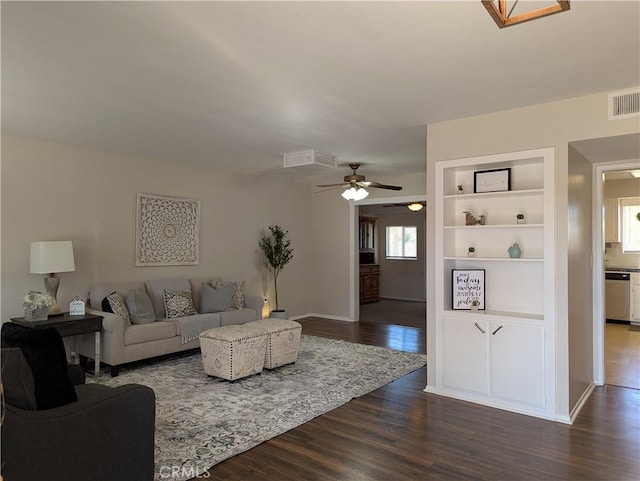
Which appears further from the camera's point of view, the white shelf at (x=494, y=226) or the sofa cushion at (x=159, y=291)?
the sofa cushion at (x=159, y=291)

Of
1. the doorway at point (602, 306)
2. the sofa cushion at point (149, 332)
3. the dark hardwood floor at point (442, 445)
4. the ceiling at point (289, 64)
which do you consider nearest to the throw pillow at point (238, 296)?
the sofa cushion at point (149, 332)

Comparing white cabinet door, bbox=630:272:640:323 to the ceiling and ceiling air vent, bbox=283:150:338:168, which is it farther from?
ceiling air vent, bbox=283:150:338:168

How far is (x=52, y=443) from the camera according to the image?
1.93m

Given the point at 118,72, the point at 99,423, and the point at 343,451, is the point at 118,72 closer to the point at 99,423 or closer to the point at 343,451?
the point at 99,423

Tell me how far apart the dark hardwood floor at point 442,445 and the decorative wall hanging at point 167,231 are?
3488 mm

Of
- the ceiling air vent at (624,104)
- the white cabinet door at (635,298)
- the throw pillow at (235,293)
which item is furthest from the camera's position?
the white cabinet door at (635,298)

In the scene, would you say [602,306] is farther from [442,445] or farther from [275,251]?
[275,251]

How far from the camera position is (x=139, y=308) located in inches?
199

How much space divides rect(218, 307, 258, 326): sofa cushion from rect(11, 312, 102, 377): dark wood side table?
1501 millimetres

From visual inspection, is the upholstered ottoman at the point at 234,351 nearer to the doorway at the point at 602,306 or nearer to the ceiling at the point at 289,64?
the ceiling at the point at 289,64

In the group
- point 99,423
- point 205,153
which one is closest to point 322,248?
point 205,153

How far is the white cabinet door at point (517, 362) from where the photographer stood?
3.60 m

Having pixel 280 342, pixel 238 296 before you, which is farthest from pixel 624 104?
pixel 238 296

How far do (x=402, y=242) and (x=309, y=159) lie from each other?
6620 mm
